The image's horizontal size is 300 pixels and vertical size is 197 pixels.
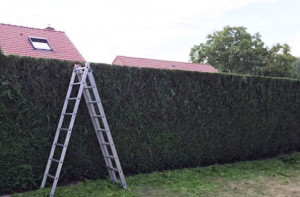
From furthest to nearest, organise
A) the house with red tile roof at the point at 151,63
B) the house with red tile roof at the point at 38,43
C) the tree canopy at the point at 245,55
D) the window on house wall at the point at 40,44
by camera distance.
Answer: the tree canopy at the point at 245,55 → the house with red tile roof at the point at 151,63 → the window on house wall at the point at 40,44 → the house with red tile roof at the point at 38,43

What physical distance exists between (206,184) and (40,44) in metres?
12.8

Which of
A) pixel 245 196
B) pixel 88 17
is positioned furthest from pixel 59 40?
pixel 245 196

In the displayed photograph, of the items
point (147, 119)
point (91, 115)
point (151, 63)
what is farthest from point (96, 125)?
point (151, 63)

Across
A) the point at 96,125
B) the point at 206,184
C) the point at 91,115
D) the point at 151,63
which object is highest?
the point at 151,63

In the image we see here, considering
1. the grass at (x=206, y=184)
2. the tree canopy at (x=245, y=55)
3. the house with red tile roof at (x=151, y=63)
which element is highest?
the tree canopy at (x=245, y=55)

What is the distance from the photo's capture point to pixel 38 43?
50.0 feet

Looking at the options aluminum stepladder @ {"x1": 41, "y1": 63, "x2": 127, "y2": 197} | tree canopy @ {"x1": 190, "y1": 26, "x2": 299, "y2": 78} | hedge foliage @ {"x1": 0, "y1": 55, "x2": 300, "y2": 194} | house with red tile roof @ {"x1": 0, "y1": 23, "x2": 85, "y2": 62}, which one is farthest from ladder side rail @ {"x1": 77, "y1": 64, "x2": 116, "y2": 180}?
tree canopy @ {"x1": 190, "y1": 26, "x2": 299, "y2": 78}

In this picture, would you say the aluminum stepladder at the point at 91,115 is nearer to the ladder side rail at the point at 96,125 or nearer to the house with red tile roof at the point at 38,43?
the ladder side rail at the point at 96,125

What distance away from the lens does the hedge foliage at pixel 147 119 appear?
438 centimetres

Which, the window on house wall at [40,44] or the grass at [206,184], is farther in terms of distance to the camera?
the window on house wall at [40,44]

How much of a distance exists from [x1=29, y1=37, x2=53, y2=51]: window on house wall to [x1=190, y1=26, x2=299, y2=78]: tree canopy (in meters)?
17.9

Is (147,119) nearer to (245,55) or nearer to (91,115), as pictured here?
(91,115)

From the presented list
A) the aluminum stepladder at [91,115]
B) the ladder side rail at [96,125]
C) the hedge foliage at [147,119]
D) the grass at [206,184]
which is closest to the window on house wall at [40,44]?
the hedge foliage at [147,119]

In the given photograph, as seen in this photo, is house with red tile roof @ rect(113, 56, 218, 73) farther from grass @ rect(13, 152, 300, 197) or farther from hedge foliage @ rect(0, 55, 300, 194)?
grass @ rect(13, 152, 300, 197)
